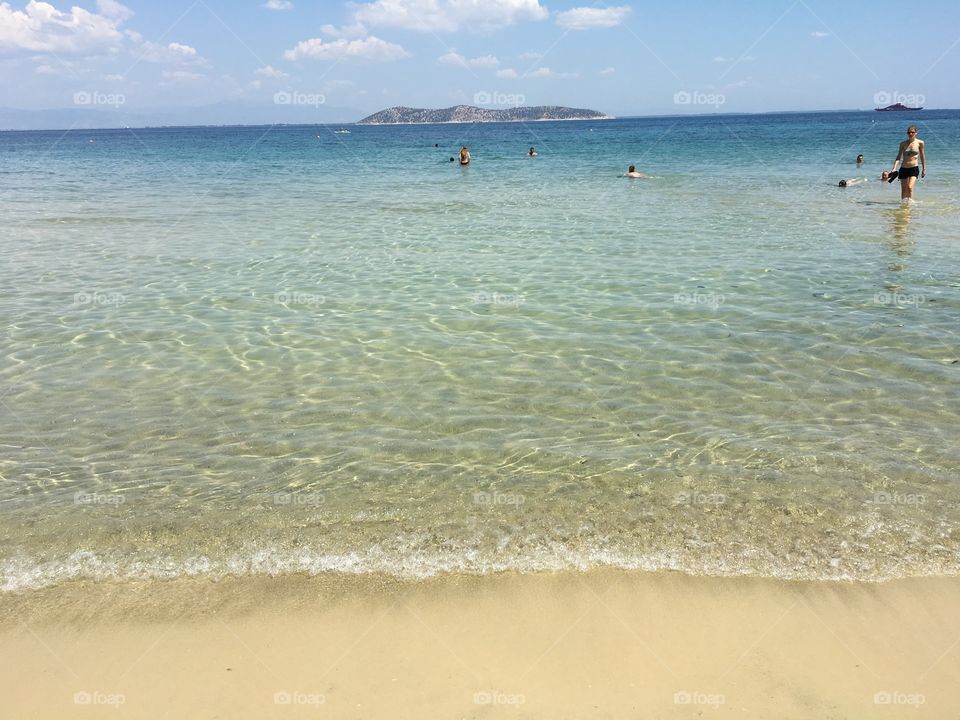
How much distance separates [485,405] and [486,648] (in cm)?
355

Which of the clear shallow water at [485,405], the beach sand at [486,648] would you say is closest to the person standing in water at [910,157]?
the clear shallow water at [485,405]

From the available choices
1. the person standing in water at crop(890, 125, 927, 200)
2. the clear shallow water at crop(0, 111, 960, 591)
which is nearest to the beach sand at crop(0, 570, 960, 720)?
the clear shallow water at crop(0, 111, 960, 591)

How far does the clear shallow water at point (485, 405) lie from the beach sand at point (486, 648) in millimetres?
282

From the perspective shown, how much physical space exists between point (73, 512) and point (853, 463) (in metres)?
6.61

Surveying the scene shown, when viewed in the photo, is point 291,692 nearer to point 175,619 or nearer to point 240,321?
point 175,619

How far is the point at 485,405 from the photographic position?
7.41 meters

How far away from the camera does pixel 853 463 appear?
6.05m

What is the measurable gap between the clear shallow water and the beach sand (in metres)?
0.28

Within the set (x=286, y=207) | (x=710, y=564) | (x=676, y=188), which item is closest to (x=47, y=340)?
(x=710, y=564)

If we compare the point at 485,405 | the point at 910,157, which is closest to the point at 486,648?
the point at 485,405

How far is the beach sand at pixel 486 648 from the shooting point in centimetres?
370

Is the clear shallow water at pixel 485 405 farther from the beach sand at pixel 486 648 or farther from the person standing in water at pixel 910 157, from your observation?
the person standing in water at pixel 910 157

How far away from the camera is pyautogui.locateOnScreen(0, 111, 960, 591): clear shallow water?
16.8ft

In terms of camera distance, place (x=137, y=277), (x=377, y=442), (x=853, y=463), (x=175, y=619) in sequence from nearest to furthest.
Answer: (x=175, y=619) → (x=853, y=463) → (x=377, y=442) → (x=137, y=277)
